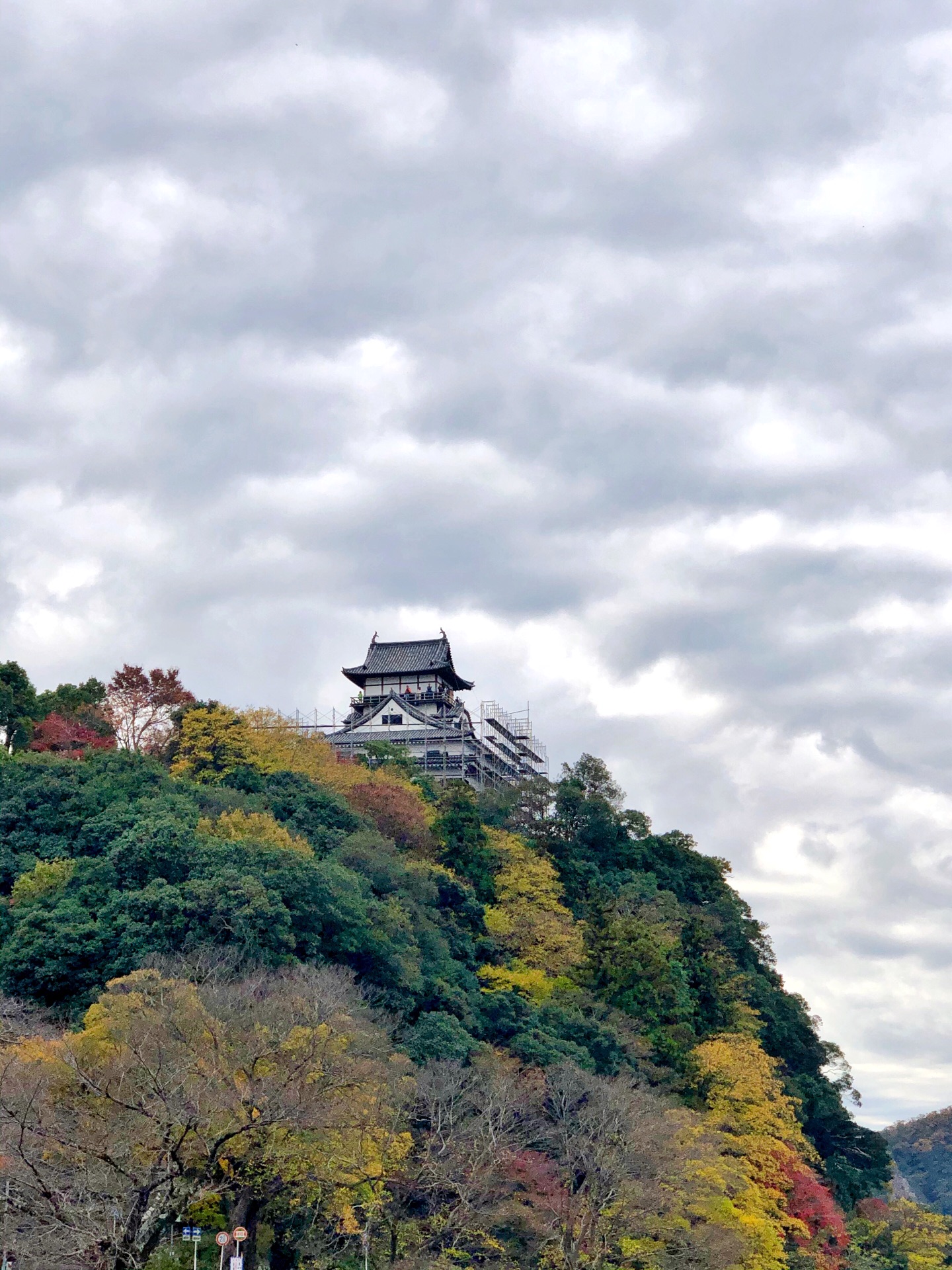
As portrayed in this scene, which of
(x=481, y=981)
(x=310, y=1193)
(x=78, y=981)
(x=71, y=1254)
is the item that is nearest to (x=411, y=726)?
(x=481, y=981)

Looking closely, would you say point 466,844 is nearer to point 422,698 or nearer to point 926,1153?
point 422,698

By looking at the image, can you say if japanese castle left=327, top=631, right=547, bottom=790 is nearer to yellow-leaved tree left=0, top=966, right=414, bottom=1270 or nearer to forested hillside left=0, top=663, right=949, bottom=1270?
forested hillside left=0, top=663, right=949, bottom=1270

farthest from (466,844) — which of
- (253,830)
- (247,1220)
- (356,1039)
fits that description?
(247,1220)

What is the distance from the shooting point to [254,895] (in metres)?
39.5

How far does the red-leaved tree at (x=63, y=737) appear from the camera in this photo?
56844mm

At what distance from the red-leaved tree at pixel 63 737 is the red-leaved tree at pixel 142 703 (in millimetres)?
2774

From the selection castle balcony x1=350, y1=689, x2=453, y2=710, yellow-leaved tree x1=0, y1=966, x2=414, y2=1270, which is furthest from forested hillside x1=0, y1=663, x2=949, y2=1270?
castle balcony x1=350, y1=689, x2=453, y2=710

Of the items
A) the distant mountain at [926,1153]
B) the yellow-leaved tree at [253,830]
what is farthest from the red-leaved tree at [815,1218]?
the distant mountain at [926,1153]

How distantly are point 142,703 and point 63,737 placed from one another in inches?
233

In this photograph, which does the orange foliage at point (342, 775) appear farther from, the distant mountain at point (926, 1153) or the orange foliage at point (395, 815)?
the distant mountain at point (926, 1153)

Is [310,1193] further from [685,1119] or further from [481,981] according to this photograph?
[481,981]

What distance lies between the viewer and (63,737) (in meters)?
56.9

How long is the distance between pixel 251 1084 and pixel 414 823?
2961 cm

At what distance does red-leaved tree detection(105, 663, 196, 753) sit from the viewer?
61.9m
